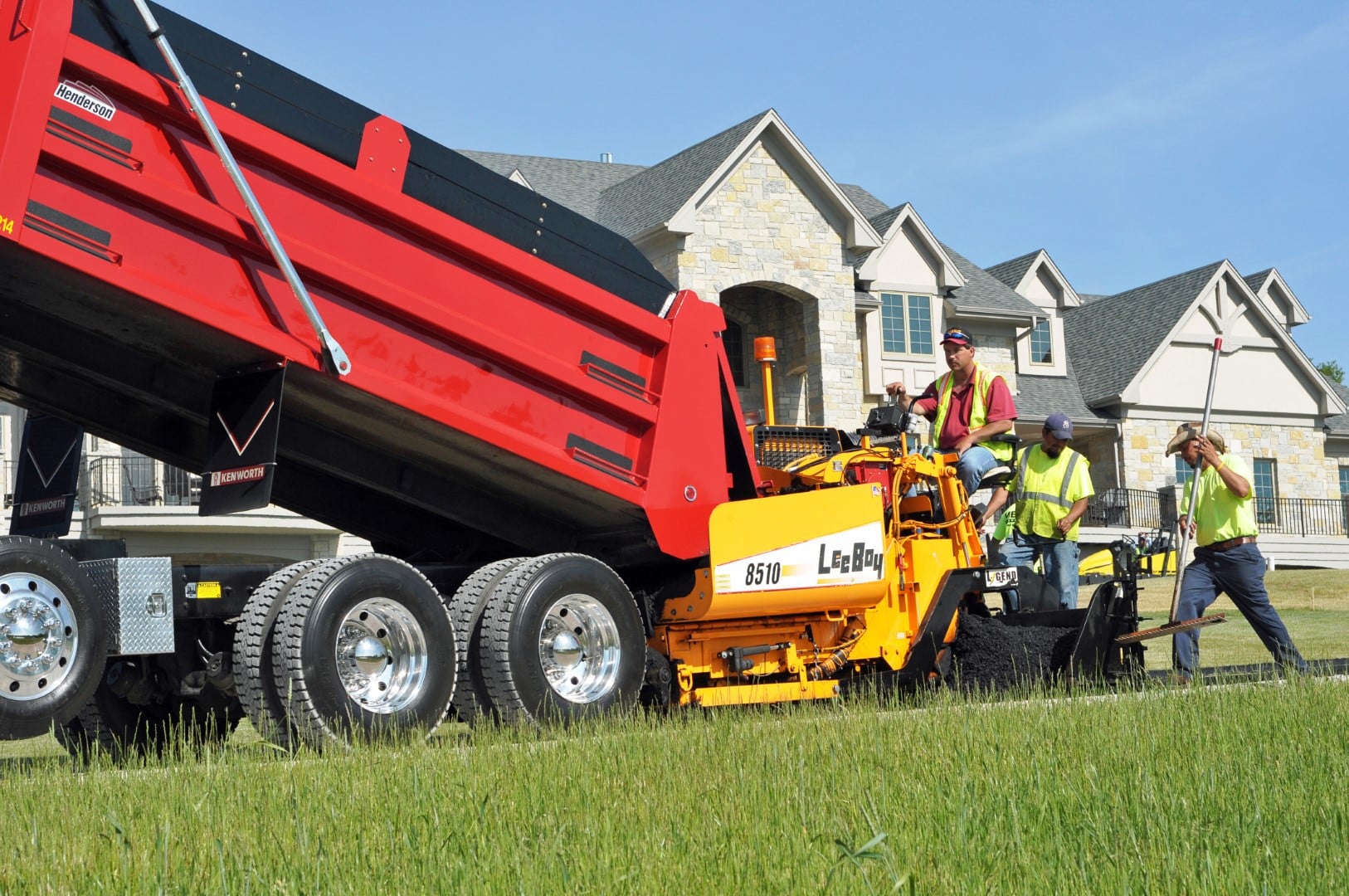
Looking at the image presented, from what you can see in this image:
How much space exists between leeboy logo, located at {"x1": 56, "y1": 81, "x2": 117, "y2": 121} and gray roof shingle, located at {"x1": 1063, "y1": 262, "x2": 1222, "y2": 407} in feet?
102

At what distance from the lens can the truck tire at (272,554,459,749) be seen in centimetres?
616

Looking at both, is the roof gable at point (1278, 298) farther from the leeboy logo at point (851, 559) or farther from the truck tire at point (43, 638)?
the truck tire at point (43, 638)

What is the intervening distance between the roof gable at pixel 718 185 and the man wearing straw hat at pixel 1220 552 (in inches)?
672

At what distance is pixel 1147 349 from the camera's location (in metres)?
35.5

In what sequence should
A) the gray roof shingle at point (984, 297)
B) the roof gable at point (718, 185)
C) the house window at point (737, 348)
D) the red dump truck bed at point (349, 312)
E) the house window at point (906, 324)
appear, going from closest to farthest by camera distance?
the red dump truck bed at point (349, 312), the roof gable at point (718, 185), the house window at point (737, 348), the house window at point (906, 324), the gray roof shingle at point (984, 297)

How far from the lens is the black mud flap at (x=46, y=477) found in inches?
291

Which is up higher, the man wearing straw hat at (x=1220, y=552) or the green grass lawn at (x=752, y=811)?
the man wearing straw hat at (x=1220, y=552)

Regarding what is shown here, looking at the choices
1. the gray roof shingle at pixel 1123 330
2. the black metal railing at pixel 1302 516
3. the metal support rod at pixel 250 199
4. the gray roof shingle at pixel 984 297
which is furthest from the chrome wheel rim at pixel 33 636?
the black metal railing at pixel 1302 516

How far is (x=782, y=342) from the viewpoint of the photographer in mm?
29109

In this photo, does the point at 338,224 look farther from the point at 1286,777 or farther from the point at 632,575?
the point at 1286,777

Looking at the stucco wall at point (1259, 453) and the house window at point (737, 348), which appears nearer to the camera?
the house window at point (737, 348)

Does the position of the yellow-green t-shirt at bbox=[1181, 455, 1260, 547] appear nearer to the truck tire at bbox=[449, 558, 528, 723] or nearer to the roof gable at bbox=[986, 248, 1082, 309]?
the truck tire at bbox=[449, 558, 528, 723]

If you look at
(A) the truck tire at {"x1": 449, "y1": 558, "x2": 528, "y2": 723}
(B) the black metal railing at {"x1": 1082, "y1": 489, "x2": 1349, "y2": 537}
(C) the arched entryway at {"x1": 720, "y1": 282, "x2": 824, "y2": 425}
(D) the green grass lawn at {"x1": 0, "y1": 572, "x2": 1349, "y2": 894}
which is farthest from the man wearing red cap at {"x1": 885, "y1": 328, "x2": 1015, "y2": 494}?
(B) the black metal railing at {"x1": 1082, "y1": 489, "x2": 1349, "y2": 537}

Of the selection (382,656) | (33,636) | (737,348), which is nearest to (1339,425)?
(737,348)
